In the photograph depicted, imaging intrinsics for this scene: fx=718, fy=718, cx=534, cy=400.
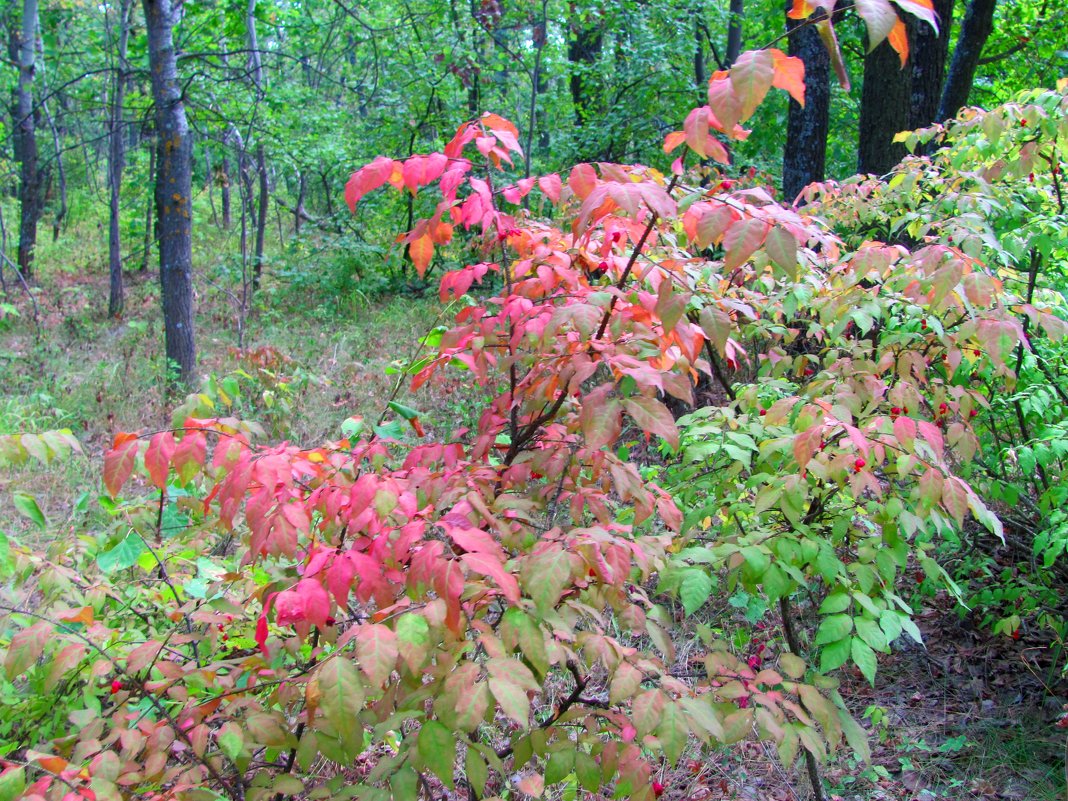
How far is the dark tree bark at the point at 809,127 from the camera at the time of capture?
248 inches

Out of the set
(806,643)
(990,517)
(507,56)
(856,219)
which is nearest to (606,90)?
(507,56)

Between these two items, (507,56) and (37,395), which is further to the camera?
(507,56)

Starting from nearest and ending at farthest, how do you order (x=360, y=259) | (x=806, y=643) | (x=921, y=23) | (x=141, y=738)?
(x=141, y=738)
(x=806, y=643)
(x=921, y=23)
(x=360, y=259)

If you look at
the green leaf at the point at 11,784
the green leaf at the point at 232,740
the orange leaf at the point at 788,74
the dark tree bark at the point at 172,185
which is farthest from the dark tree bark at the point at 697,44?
the green leaf at the point at 11,784

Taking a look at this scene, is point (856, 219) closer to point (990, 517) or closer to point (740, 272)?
point (740, 272)

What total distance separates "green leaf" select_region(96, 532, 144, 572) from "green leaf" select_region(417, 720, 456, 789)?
122cm

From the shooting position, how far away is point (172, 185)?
611 centimetres

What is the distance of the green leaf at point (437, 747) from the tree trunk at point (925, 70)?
649 cm

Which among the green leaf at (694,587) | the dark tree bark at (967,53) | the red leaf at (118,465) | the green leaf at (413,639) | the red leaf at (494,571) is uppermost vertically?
the dark tree bark at (967,53)

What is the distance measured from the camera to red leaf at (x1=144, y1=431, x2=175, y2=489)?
4.78 feet

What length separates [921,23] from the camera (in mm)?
5938

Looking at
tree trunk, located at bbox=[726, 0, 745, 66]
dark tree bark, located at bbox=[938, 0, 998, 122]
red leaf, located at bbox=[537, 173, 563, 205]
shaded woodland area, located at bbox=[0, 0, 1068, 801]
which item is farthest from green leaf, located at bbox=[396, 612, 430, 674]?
tree trunk, located at bbox=[726, 0, 745, 66]

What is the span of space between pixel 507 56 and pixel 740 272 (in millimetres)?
7569

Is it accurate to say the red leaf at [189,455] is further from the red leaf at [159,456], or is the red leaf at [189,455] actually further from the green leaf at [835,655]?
the green leaf at [835,655]
